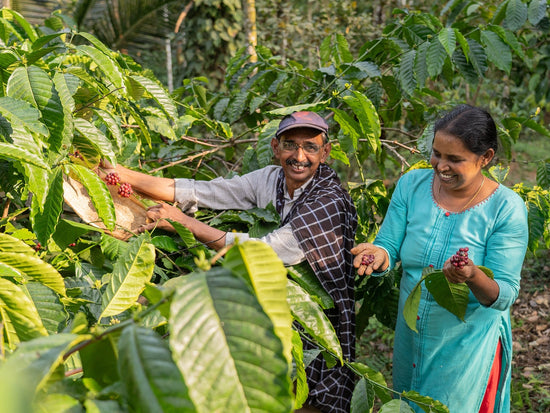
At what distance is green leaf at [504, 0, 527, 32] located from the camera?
2598 mm

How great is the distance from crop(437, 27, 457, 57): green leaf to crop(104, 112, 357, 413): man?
56cm

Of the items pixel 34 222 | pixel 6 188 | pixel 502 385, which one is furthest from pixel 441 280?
pixel 6 188

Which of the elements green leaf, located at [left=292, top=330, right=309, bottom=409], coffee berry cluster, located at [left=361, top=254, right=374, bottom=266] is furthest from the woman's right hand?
green leaf, located at [left=292, top=330, right=309, bottom=409]

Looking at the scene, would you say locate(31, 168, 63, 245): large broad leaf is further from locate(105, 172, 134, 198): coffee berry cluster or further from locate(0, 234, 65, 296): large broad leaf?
locate(105, 172, 134, 198): coffee berry cluster

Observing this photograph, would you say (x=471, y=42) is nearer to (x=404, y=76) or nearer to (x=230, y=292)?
(x=404, y=76)

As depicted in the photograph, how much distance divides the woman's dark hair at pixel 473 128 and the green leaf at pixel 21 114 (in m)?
1.15

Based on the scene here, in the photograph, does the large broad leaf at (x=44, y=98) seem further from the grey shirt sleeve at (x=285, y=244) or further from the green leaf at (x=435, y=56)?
the green leaf at (x=435, y=56)

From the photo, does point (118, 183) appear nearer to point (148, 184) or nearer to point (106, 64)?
point (148, 184)

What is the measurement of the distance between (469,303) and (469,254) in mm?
147

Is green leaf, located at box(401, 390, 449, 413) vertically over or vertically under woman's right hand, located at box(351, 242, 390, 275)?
under

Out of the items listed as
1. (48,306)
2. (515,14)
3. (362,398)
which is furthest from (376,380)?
(515,14)

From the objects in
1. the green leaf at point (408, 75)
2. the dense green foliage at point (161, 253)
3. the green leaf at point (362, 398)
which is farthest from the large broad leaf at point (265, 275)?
the green leaf at point (408, 75)

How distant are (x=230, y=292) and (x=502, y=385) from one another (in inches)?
59.2

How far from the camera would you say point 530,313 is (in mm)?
3984
